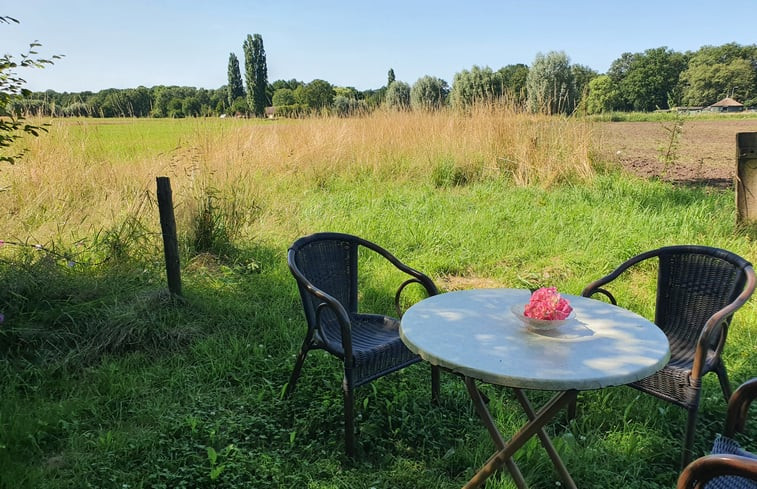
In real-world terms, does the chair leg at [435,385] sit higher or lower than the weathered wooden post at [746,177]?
lower

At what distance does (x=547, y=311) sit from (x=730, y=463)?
2.25ft

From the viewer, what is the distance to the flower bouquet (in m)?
1.64

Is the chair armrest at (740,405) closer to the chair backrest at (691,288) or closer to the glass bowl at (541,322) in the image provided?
the glass bowl at (541,322)

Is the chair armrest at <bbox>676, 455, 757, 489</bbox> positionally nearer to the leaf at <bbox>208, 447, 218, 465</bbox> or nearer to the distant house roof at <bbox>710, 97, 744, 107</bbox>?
the leaf at <bbox>208, 447, 218, 465</bbox>

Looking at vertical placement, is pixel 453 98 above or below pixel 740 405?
above

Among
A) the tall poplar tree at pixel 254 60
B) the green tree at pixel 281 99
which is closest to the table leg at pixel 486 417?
the green tree at pixel 281 99

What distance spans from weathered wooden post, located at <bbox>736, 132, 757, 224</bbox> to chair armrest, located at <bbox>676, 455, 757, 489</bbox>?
4.46 meters

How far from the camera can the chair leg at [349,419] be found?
6.85 feet

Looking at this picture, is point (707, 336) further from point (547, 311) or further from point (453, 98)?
point (453, 98)

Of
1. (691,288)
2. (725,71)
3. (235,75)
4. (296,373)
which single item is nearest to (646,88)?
(691,288)

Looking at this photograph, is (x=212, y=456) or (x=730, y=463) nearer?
(x=730, y=463)

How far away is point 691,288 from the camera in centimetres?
244

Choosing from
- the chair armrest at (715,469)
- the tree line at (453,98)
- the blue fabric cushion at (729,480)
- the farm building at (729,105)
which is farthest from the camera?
the farm building at (729,105)

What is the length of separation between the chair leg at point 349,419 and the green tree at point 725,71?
91.1 ft
